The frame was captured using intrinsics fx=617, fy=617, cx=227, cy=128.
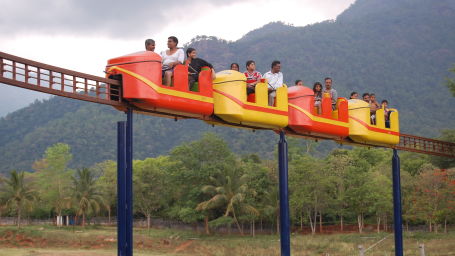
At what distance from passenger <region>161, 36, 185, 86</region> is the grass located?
3115 cm

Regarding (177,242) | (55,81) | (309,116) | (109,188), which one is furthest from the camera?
(109,188)

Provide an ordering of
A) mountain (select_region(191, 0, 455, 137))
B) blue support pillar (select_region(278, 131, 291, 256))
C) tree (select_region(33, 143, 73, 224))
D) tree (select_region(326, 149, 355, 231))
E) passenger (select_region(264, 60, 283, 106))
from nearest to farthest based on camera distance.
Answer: blue support pillar (select_region(278, 131, 291, 256)), passenger (select_region(264, 60, 283, 106)), tree (select_region(326, 149, 355, 231)), tree (select_region(33, 143, 73, 224)), mountain (select_region(191, 0, 455, 137))

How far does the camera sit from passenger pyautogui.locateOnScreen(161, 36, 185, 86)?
1007cm

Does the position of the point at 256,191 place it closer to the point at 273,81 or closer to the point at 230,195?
the point at 230,195

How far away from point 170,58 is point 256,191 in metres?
43.6

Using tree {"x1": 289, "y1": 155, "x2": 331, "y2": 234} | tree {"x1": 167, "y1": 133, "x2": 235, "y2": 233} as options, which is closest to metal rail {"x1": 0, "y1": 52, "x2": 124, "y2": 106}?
tree {"x1": 289, "y1": 155, "x2": 331, "y2": 234}

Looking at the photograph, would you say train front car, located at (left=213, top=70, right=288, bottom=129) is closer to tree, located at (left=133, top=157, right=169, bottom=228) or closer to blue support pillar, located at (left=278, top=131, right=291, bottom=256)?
blue support pillar, located at (left=278, top=131, right=291, bottom=256)

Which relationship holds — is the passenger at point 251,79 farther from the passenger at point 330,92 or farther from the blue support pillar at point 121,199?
the blue support pillar at point 121,199

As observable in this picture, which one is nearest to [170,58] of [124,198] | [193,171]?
[124,198]

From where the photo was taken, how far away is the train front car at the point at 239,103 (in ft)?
36.3

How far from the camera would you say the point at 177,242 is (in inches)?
1992

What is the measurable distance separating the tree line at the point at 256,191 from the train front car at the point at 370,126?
82.5 ft

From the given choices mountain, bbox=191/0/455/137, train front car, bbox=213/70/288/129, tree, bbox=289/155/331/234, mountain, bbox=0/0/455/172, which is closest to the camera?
train front car, bbox=213/70/288/129

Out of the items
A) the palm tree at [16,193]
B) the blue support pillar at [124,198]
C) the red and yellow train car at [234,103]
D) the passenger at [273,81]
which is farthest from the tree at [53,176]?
the blue support pillar at [124,198]
